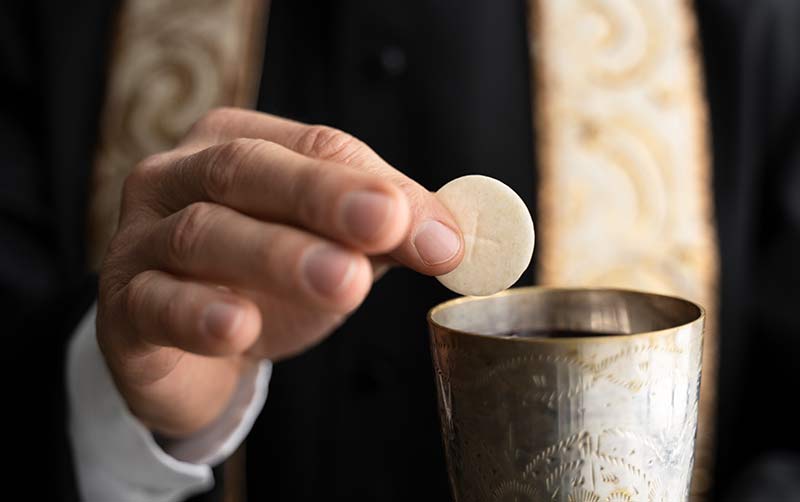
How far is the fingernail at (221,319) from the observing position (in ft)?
1.50

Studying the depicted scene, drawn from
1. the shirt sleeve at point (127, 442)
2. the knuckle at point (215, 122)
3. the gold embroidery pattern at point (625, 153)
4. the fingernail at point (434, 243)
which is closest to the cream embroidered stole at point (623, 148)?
the gold embroidery pattern at point (625, 153)

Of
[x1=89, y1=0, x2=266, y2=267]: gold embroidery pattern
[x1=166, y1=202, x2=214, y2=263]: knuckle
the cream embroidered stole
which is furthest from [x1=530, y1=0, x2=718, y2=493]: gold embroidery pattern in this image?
[x1=166, y1=202, x2=214, y2=263]: knuckle

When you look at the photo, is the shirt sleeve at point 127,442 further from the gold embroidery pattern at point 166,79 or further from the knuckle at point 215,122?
the gold embroidery pattern at point 166,79

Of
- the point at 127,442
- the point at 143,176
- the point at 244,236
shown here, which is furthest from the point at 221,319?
the point at 127,442

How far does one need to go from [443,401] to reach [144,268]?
23cm

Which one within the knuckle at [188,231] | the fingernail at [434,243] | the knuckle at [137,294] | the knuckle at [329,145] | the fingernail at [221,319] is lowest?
the knuckle at [137,294]

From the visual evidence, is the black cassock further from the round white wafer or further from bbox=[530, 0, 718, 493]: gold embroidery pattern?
the round white wafer

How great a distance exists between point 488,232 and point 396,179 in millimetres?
71

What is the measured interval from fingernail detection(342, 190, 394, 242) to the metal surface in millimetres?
72

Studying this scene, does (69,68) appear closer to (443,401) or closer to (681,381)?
(443,401)

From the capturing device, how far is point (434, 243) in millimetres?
480

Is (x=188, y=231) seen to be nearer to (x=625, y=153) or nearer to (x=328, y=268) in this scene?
(x=328, y=268)

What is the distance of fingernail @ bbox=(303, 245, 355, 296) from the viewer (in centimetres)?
43

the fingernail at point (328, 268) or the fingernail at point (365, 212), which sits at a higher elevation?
the fingernail at point (365, 212)
